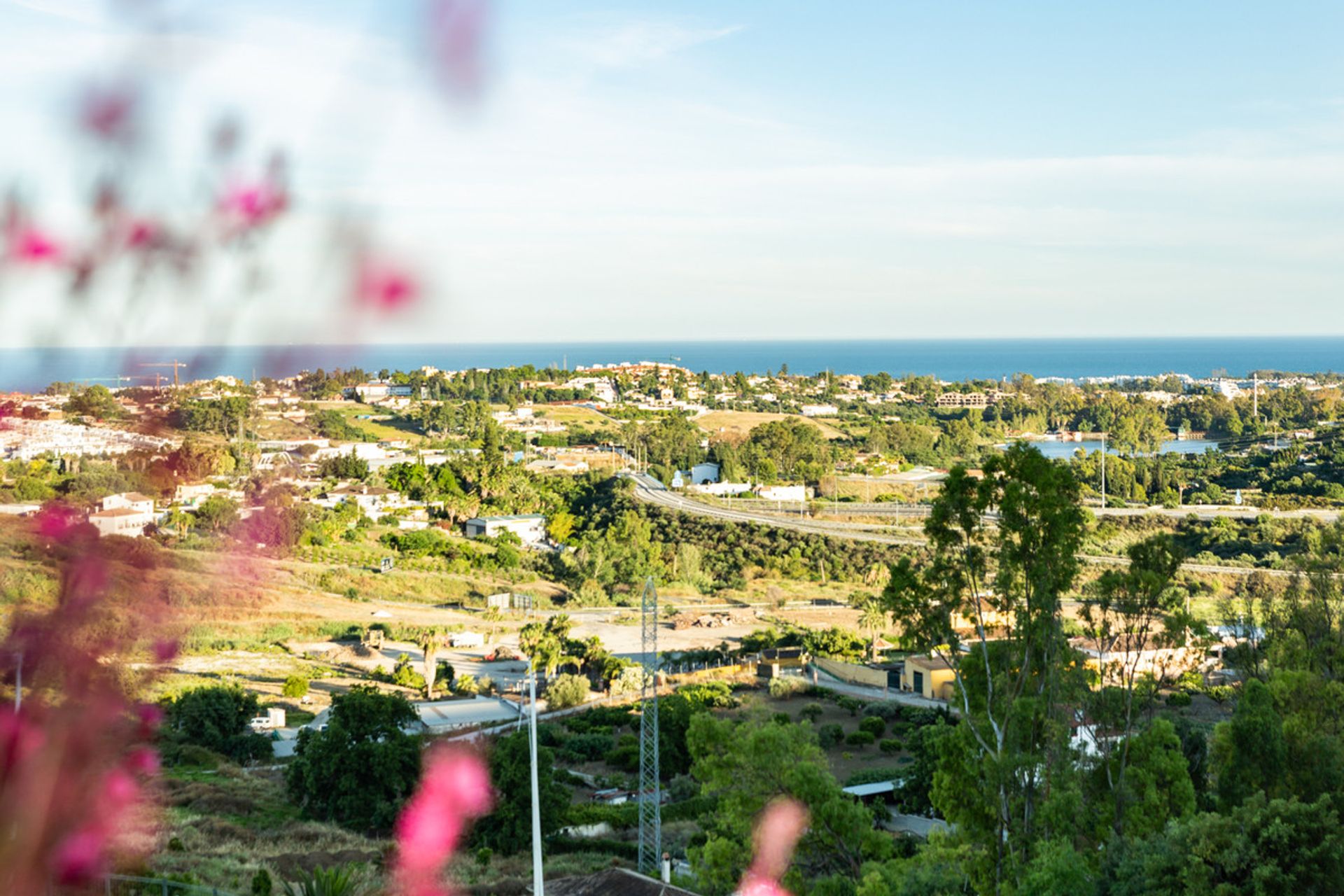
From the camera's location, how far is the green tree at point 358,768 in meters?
15.8

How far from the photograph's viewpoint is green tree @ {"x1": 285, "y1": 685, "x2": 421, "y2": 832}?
15.8 m

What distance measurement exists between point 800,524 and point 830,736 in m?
24.4

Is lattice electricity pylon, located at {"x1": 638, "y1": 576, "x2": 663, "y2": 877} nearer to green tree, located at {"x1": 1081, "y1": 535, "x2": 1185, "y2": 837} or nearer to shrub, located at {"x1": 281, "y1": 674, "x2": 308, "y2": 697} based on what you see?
green tree, located at {"x1": 1081, "y1": 535, "x2": 1185, "y2": 837}

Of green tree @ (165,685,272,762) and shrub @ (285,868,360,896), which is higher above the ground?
shrub @ (285,868,360,896)

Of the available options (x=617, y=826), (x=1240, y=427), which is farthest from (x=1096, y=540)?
(x=1240, y=427)

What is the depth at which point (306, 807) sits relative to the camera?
629 inches

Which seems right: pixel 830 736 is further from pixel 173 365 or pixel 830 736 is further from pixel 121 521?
pixel 173 365

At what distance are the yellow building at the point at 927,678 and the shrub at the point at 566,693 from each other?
7884 millimetres

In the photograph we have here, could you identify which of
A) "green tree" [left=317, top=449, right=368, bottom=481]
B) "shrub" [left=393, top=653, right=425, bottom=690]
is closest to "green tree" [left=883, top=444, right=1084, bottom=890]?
"shrub" [left=393, top=653, right=425, bottom=690]

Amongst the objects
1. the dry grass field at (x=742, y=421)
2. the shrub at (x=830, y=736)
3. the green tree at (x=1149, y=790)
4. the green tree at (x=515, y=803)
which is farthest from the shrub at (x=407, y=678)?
the dry grass field at (x=742, y=421)

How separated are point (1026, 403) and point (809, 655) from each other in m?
62.8

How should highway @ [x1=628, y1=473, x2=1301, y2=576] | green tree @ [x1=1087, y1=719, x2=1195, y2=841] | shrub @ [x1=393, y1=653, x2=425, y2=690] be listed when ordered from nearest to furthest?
green tree @ [x1=1087, y1=719, x2=1195, y2=841] → shrub @ [x1=393, y1=653, x2=425, y2=690] → highway @ [x1=628, y1=473, x2=1301, y2=576]

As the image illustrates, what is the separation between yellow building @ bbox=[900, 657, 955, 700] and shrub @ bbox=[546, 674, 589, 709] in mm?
7884

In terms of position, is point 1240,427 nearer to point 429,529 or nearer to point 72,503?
point 429,529
